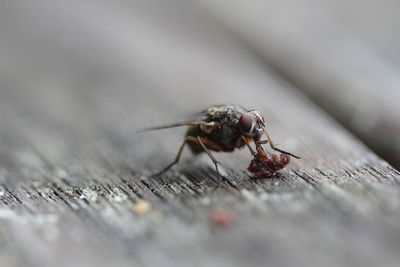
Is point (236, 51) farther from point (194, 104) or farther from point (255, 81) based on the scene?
point (194, 104)

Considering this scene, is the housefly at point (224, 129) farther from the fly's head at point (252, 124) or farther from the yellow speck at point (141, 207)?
the yellow speck at point (141, 207)

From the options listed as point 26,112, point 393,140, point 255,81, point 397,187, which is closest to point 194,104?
point 255,81

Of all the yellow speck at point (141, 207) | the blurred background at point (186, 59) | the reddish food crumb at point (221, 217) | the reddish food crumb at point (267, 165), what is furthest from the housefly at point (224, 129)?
the reddish food crumb at point (221, 217)

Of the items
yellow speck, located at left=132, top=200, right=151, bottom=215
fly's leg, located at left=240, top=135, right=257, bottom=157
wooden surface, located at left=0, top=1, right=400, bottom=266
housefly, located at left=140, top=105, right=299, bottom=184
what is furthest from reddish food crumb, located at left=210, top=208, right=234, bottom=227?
housefly, located at left=140, top=105, right=299, bottom=184

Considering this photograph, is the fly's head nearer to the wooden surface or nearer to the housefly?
the housefly

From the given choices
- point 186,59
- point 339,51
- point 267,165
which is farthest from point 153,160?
point 339,51

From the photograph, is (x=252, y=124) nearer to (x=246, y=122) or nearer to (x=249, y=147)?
(x=246, y=122)
